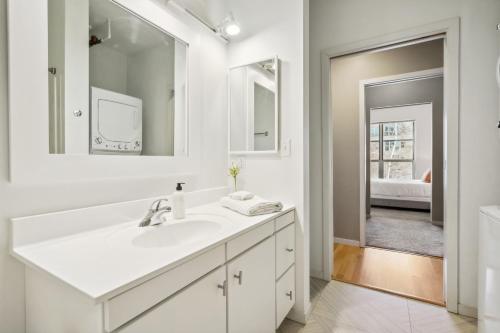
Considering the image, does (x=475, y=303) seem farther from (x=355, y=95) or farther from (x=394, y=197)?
(x=394, y=197)

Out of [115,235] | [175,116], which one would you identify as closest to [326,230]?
[175,116]

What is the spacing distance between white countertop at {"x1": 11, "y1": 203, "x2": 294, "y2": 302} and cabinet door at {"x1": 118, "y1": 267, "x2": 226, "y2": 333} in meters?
0.12

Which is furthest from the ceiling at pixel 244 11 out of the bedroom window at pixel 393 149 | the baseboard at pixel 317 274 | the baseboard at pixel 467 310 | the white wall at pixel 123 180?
the bedroom window at pixel 393 149

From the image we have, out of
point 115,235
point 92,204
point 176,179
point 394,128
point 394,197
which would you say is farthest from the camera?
point 394,128

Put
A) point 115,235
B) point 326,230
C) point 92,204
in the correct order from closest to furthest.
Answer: point 115,235 → point 92,204 → point 326,230

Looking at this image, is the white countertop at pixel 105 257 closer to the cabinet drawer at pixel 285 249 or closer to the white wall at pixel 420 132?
the cabinet drawer at pixel 285 249

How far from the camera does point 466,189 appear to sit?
1.70 m

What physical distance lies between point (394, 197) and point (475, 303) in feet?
Answer: 12.3

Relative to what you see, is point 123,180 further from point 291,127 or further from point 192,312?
point 291,127

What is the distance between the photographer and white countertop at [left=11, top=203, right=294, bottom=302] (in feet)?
2.02

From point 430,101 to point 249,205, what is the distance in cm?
473

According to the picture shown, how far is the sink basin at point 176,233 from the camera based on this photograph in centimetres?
108

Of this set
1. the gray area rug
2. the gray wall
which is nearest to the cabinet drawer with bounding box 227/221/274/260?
the gray area rug

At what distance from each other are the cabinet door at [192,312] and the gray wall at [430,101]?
3.42 m
